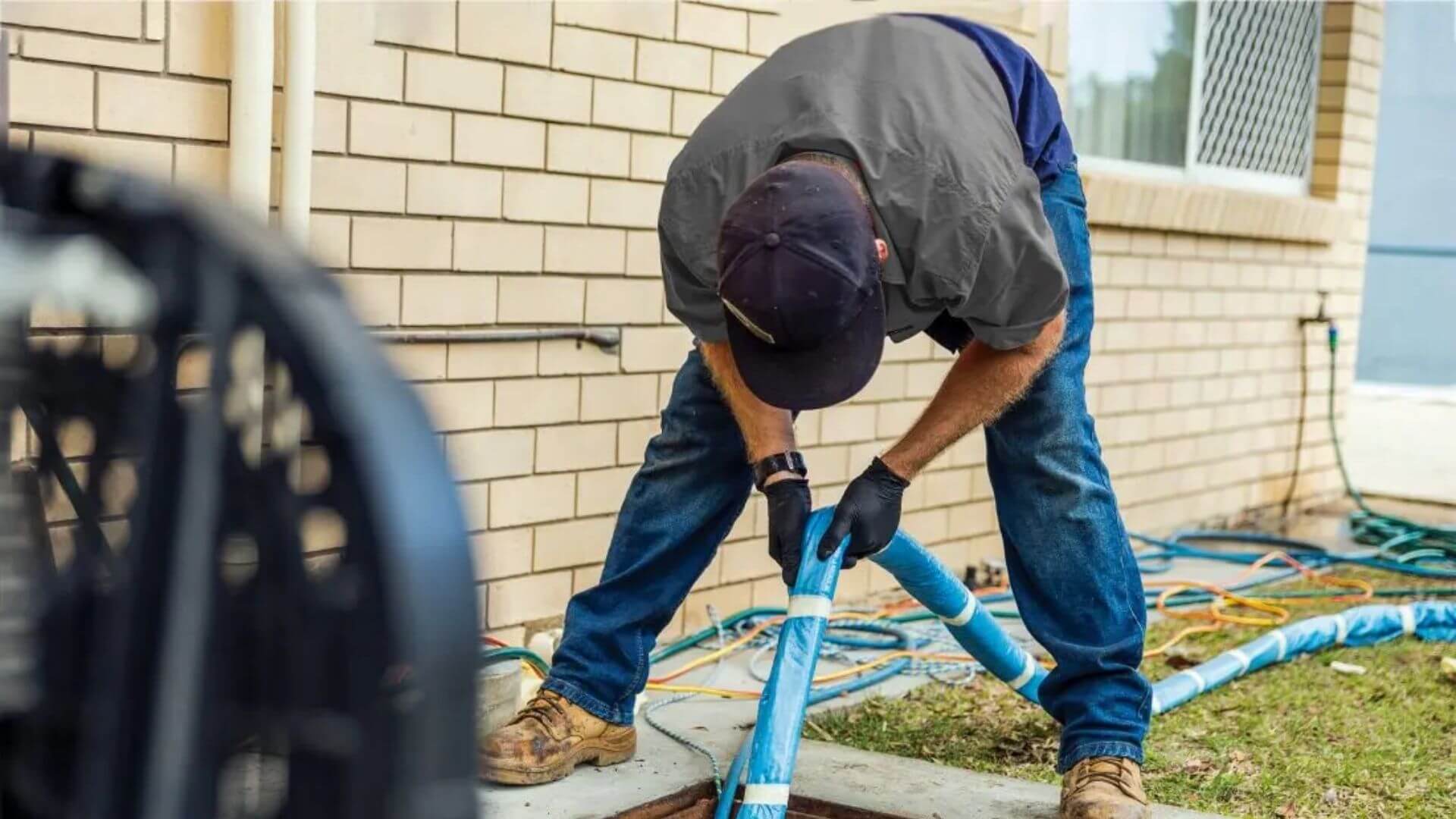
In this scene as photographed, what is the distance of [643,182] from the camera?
14.4 ft

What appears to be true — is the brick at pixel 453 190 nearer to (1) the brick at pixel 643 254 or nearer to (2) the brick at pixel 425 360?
(2) the brick at pixel 425 360

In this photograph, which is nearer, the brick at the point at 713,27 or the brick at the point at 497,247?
the brick at the point at 497,247

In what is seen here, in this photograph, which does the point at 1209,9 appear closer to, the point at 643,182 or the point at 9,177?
the point at 643,182

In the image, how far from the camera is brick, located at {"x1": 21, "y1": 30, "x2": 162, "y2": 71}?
308 centimetres

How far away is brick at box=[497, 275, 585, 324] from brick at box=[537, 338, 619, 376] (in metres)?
0.06

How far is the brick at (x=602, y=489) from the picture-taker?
171 inches

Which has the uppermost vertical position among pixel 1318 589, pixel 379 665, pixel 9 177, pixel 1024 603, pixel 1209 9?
pixel 1209 9

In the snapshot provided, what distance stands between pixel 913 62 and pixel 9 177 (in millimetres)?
2190

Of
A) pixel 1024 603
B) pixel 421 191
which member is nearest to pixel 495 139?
pixel 421 191

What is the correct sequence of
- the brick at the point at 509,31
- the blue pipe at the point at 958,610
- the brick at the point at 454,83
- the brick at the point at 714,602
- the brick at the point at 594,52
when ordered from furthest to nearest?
the brick at the point at 714,602
the brick at the point at 594,52
the brick at the point at 509,31
the brick at the point at 454,83
the blue pipe at the point at 958,610

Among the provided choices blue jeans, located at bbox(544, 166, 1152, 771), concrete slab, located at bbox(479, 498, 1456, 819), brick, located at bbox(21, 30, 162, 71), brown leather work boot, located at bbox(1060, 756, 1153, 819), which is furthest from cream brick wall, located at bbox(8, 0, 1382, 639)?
brown leather work boot, located at bbox(1060, 756, 1153, 819)

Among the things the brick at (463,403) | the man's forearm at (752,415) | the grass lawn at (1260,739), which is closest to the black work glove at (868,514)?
the man's forearm at (752,415)

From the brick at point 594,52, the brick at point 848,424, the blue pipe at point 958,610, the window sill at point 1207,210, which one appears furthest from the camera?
the window sill at point 1207,210

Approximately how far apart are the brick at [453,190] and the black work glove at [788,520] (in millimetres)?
1238
